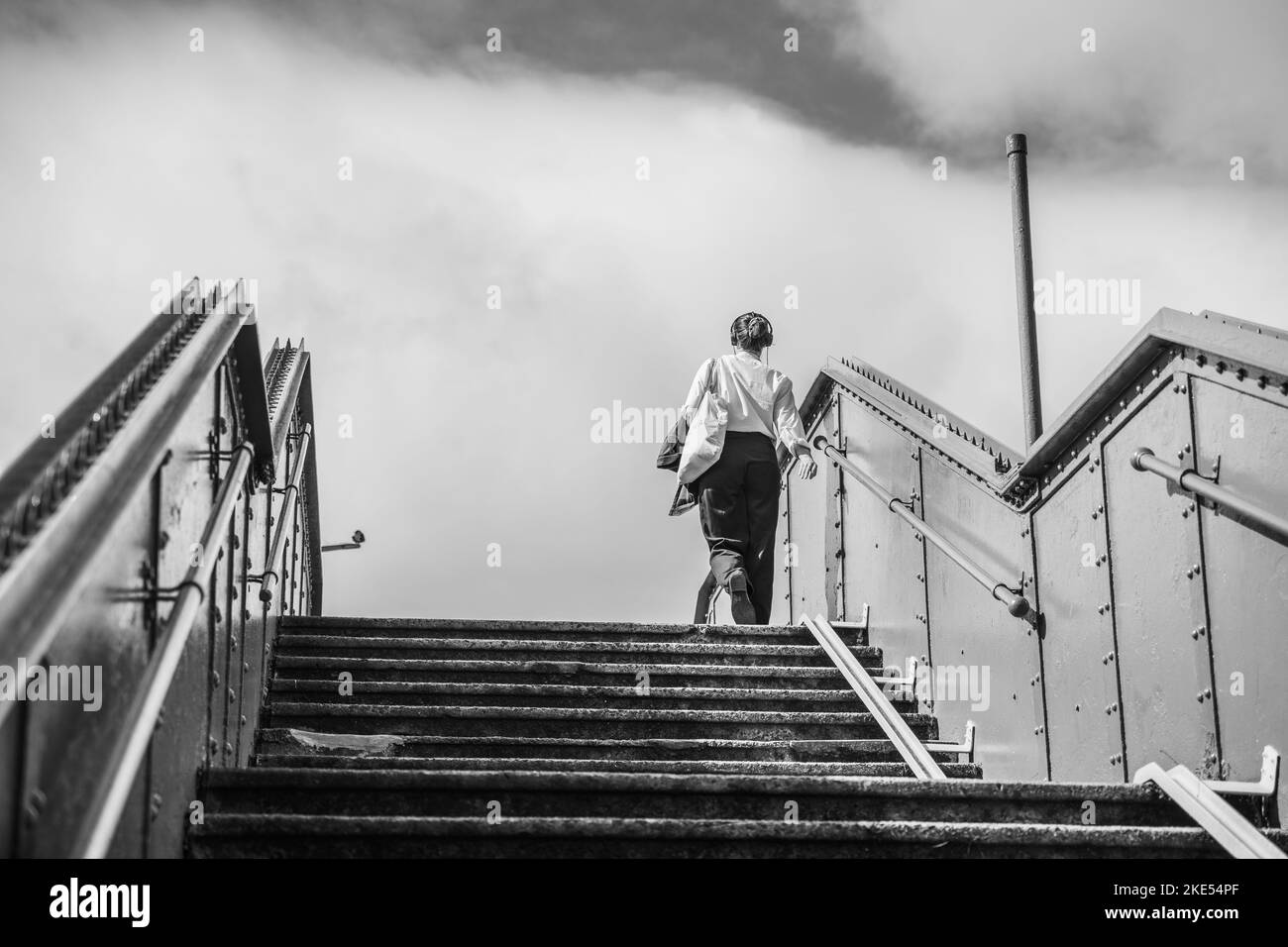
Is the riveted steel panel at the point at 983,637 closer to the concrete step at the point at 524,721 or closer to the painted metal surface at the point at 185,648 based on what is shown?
the concrete step at the point at 524,721

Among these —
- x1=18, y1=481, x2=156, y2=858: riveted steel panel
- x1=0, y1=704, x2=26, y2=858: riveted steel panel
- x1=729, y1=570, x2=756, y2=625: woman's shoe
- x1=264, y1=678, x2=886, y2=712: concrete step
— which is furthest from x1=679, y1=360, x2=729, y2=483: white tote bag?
x1=0, y1=704, x2=26, y2=858: riveted steel panel

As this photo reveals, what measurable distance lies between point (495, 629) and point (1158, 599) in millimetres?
3196

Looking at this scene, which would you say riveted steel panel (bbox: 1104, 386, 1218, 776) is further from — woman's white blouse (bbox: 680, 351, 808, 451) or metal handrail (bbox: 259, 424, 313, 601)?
woman's white blouse (bbox: 680, 351, 808, 451)

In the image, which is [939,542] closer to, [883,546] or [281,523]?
[883,546]

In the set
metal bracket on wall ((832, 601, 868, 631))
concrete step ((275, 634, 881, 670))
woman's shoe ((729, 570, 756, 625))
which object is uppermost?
woman's shoe ((729, 570, 756, 625))

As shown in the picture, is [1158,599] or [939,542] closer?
[1158,599]

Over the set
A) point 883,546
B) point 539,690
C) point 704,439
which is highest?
point 704,439

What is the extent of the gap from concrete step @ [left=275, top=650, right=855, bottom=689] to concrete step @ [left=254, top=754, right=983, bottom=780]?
0.88 meters

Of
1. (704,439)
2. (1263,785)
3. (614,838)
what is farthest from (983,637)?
(614,838)

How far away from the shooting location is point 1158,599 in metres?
5.00

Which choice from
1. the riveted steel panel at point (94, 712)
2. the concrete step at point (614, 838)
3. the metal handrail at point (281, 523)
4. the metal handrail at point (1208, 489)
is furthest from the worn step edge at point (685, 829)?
the metal handrail at point (281, 523)

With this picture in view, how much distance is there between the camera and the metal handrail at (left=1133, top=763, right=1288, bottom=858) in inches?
158

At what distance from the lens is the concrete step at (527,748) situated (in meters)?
5.64
